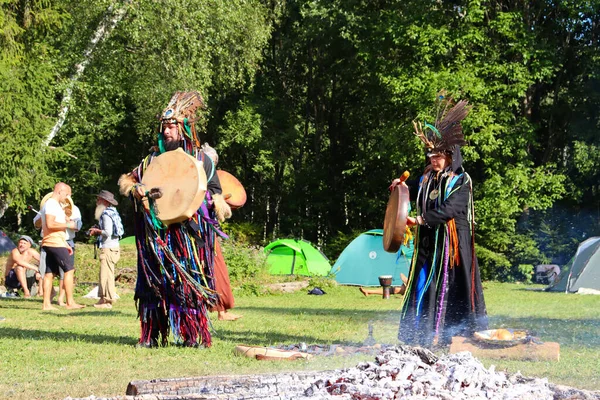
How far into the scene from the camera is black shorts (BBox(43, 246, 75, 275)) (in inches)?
478

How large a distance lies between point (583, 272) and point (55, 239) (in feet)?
36.6

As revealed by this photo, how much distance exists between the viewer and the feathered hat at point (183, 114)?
25.6 feet

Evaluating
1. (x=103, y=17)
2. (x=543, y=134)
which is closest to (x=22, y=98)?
(x=103, y=17)

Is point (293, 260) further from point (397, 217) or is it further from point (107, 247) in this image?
point (397, 217)

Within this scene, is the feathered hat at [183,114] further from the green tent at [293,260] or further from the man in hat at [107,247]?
the green tent at [293,260]

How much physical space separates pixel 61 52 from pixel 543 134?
591 inches

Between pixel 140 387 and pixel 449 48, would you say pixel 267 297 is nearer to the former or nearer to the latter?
pixel 140 387

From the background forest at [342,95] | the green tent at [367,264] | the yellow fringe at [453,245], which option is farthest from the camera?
the background forest at [342,95]

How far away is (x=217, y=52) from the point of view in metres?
24.5

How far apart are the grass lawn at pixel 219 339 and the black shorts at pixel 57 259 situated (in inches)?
23.4

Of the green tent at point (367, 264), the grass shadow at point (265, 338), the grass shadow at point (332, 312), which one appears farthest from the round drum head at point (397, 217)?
the green tent at point (367, 264)

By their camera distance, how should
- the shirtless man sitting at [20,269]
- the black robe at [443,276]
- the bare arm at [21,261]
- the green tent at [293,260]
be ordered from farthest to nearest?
the green tent at [293,260] → the shirtless man sitting at [20,269] → the bare arm at [21,261] → the black robe at [443,276]

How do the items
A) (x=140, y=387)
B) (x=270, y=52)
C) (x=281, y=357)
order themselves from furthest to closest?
(x=270, y=52) < (x=281, y=357) < (x=140, y=387)

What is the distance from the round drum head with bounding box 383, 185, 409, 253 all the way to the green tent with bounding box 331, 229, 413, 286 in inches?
487
